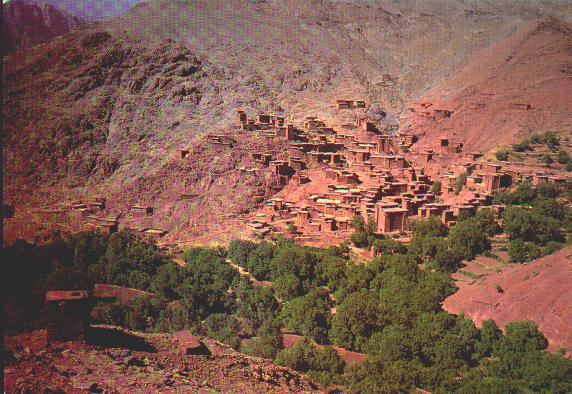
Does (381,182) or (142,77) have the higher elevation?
(142,77)

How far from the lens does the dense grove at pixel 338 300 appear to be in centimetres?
979

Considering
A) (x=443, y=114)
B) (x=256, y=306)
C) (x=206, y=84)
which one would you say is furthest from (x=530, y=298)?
(x=206, y=84)

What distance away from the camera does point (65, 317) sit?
6270mm

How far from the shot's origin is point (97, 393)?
5.25 meters

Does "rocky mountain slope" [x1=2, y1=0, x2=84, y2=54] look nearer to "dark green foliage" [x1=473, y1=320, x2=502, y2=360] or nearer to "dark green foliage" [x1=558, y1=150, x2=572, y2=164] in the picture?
"dark green foliage" [x1=473, y1=320, x2=502, y2=360]

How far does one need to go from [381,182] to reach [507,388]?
879 cm

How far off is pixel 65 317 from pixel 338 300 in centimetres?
728

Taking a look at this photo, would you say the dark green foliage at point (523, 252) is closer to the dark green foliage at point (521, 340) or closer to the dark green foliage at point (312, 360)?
the dark green foliage at point (521, 340)

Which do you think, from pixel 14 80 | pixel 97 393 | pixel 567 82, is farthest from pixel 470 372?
pixel 14 80

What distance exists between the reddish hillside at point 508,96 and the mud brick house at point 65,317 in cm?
1730

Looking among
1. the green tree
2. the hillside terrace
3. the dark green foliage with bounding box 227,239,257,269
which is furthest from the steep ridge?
the green tree

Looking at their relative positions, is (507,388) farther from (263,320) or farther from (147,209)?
(147,209)

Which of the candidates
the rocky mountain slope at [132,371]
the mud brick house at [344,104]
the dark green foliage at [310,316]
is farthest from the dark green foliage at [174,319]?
the mud brick house at [344,104]

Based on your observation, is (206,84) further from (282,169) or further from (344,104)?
(282,169)
